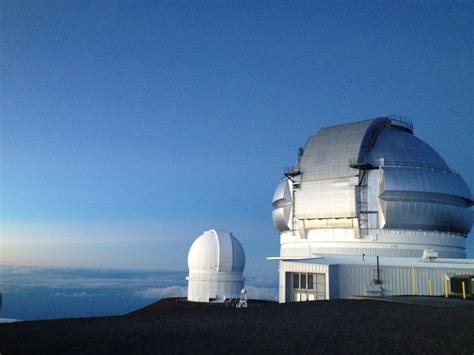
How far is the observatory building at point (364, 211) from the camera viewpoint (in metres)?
24.4

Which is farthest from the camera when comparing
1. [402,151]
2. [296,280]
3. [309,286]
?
[402,151]

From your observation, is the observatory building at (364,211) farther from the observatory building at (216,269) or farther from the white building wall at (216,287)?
the white building wall at (216,287)

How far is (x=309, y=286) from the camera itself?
79.6 ft

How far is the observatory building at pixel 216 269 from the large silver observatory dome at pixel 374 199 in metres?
4.86

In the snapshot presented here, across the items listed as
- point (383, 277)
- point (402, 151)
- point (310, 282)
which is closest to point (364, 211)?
point (402, 151)

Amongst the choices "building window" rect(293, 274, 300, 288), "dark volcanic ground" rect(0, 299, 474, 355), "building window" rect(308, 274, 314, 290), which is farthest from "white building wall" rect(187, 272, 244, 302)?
"dark volcanic ground" rect(0, 299, 474, 355)

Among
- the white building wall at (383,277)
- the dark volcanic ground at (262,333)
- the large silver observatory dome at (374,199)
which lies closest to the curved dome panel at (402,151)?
the large silver observatory dome at (374,199)

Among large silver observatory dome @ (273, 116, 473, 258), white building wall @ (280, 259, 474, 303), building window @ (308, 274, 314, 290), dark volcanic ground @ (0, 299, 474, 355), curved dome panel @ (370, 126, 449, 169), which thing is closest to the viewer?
dark volcanic ground @ (0, 299, 474, 355)

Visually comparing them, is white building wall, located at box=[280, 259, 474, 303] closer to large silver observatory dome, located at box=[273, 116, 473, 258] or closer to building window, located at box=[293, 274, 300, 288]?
building window, located at box=[293, 274, 300, 288]

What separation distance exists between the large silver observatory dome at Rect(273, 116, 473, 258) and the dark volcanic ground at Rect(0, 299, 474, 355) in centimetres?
1515

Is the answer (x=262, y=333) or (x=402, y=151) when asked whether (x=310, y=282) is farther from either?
(x=262, y=333)

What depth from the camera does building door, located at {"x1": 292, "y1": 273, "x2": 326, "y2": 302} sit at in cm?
2373

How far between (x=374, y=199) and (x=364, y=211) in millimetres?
1030

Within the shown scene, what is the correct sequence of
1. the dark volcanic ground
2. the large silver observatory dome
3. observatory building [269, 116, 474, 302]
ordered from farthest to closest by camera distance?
1. the large silver observatory dome
2. observatory building [269, 116, 474, 302]
3. the dark volcanic ground
